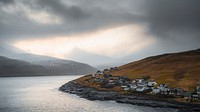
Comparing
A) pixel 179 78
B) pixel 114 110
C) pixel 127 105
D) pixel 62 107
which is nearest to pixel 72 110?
pixel 62 107

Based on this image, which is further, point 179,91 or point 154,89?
point 154,89

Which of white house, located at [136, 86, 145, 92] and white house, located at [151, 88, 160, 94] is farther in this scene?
white house, located at [136, 86, 145, 92]

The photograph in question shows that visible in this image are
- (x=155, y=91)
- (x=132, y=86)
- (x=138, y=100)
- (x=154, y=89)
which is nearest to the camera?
(x=138, y=100)

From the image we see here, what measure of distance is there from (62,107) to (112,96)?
108 feet

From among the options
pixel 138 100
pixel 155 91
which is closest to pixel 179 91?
pixel 155 91

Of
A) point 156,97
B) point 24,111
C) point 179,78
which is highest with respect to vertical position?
point 179,78

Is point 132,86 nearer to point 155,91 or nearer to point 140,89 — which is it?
point 140,89

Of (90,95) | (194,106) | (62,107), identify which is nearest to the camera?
(194,106)

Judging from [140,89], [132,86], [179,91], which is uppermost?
[132,86]

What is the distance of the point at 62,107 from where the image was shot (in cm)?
11981

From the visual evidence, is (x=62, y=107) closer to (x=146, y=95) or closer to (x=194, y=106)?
(x=146, y=95)

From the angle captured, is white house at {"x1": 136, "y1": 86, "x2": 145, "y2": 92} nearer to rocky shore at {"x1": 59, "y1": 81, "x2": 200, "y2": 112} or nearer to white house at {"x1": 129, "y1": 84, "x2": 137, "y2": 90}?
white house at {"x1": 129, "y1": 84, "x2": 137, "y2": 90}

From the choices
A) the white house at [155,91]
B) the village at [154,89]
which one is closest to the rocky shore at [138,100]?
the village at [154,89]

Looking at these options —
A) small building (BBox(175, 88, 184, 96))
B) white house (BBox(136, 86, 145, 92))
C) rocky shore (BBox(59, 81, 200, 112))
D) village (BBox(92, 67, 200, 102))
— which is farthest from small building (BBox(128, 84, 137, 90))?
small building (BBox(175, 88, 184, 96))
